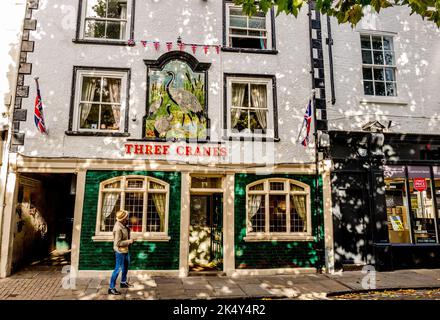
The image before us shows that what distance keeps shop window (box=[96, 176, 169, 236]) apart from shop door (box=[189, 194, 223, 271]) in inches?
57.4

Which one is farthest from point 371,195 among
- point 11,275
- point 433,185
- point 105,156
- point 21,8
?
point 21,8

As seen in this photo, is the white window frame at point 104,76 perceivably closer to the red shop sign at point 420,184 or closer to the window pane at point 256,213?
the window pane at point 256,213

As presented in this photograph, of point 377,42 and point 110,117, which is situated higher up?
point 377,42

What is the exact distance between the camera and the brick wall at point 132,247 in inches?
376

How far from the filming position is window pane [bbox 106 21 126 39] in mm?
10844

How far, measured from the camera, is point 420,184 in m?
11.1

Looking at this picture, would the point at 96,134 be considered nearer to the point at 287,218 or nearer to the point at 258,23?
the point at 287,218

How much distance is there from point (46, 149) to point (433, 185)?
12625mm

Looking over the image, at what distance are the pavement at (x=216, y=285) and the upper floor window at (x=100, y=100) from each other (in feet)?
14.7

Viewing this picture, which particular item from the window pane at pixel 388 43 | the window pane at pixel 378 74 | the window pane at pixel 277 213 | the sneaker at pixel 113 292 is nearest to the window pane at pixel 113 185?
the sneaker at pixel 113 292

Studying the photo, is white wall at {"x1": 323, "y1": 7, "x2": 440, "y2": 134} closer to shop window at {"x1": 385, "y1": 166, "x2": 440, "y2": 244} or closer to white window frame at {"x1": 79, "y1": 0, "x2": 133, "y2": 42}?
shop window at {"x1": 385, "y1": 166, "x2": 440, "y2": 244}

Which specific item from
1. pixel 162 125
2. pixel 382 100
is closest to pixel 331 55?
pixel 382 100

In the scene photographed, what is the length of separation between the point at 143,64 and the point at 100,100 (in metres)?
1.80

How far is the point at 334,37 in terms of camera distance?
454 inches
